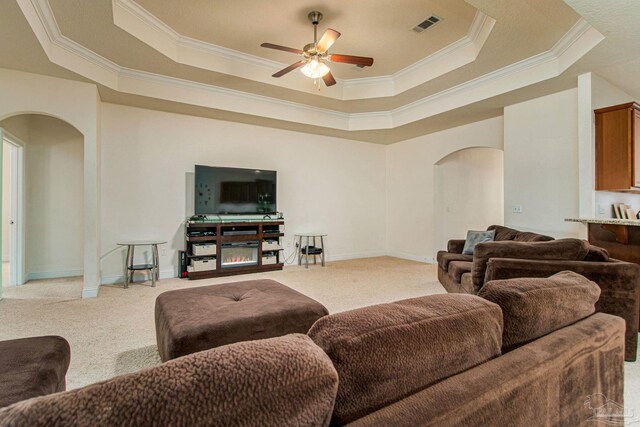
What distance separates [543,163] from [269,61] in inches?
159

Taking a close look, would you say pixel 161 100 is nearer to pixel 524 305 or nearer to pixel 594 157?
pixel 524 305

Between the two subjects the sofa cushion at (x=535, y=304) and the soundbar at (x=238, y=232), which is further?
the soundbar at (x=238, y=232)

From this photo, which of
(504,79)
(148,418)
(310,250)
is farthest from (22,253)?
(504,79)

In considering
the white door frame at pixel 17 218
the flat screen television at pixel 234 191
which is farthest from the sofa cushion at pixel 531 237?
the white door frame at pixel 17 218

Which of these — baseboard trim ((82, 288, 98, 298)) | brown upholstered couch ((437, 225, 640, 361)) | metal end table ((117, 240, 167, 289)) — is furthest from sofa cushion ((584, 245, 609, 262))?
baseboard trim ((82, 288, 98, 298))

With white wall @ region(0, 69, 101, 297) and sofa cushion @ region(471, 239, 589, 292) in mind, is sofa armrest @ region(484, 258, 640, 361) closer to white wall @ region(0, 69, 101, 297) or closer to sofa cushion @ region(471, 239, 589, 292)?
sofa cushion @ region(471, 239, 589, 292)

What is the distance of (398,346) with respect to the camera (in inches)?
26.5

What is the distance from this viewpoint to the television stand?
191 inches

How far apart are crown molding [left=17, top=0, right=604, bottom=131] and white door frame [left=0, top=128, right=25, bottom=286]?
1815 millimetres

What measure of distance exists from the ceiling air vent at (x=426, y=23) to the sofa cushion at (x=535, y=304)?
3.40 meters

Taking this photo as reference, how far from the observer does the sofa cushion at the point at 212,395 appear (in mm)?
407

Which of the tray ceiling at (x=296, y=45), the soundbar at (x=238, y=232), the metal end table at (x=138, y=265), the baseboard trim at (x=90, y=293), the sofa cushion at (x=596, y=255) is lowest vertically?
the baseboard trim at (x=90, y=293)

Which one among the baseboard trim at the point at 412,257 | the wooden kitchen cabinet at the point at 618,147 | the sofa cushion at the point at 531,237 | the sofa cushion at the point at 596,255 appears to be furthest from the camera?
the baseboard trim at the point at 412,257

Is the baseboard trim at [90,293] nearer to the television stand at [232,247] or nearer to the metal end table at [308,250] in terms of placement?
the television stand at [232,247]
